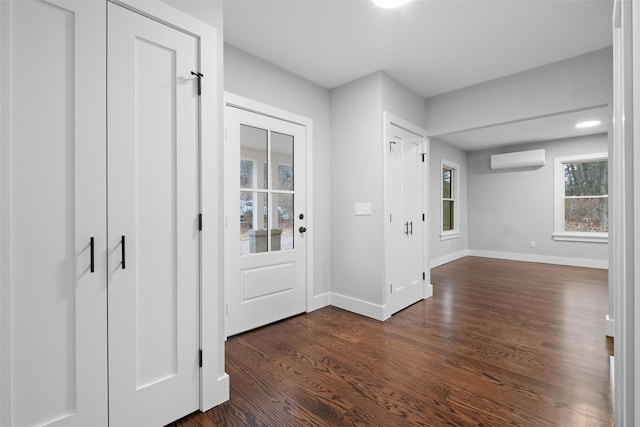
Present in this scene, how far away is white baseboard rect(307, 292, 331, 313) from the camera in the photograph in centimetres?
330

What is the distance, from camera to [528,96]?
3.06 metres

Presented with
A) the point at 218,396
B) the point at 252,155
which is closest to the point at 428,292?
the point at 252,155

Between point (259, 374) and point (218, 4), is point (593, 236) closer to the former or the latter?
point (259, 374)

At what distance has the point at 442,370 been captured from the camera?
2084 millimetres

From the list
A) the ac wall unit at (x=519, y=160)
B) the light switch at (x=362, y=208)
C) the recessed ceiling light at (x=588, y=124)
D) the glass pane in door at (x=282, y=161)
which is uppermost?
the recessed ceiling light at (x=588, y=124)

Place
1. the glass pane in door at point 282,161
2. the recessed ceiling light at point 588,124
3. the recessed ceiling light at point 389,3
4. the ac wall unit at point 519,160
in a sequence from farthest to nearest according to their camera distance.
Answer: the ac wall unit at point 519,160
the recessed ceiling light at point 588,124
the glass pane in door at point 282,161
the recessed ceiling light at point 389,3

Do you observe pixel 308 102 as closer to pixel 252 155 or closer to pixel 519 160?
pixel 252 155

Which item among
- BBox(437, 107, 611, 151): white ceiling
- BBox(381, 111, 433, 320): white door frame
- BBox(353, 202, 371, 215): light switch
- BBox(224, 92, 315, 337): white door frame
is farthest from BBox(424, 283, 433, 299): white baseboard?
BBox(437, 107, 611, 151): white ceiling

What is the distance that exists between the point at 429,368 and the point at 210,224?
183 cm

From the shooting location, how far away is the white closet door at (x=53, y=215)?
1165 millimetres

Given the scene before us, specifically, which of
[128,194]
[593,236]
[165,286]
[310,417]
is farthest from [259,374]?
[593,236]

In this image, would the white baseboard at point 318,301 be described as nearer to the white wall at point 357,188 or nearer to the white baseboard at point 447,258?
the white wall at point 357,188

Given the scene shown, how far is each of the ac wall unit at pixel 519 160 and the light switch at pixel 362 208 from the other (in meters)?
4.90

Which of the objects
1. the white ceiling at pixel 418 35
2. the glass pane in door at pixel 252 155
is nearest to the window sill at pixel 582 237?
the white ceiling at pixel 418 35
